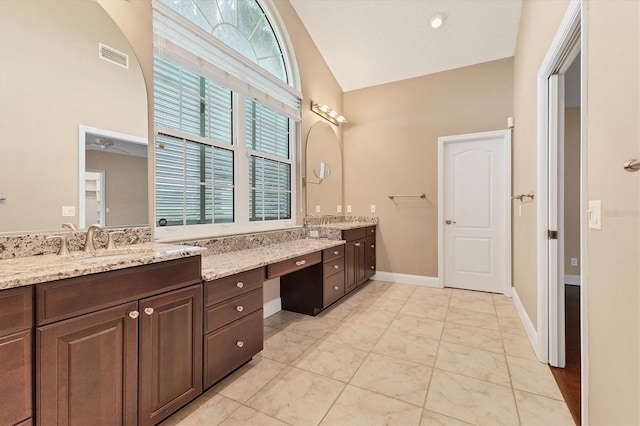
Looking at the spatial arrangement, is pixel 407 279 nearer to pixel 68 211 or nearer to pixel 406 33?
pixel 406 33

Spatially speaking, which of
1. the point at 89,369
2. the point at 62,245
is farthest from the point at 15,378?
the point at 62,245

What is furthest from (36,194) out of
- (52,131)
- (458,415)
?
(458,415)

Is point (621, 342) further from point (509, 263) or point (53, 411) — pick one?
point (509, 263)

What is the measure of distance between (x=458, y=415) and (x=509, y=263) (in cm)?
258

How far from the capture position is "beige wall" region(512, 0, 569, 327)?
6.65ft

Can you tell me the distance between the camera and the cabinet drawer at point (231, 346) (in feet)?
5.39

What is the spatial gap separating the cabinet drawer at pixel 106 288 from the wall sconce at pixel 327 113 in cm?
281

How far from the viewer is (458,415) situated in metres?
1.52

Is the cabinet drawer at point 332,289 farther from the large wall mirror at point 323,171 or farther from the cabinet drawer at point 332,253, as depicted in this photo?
the large wall mirror at point 323,171

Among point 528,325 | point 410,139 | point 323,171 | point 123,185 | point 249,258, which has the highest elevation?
point 410,139

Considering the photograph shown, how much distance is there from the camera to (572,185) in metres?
3.98

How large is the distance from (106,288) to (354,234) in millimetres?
2725

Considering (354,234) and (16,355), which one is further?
(354,234)

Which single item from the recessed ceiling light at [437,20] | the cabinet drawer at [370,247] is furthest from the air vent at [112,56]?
the cabinet drawer at [370,247]
